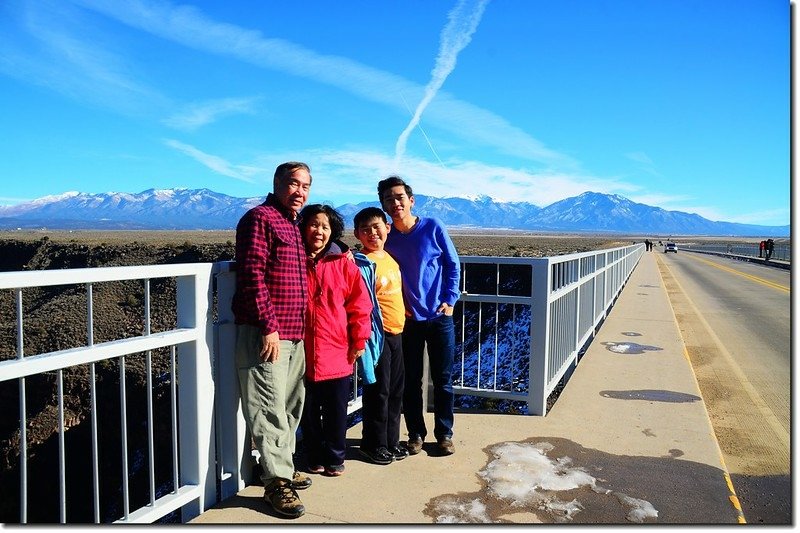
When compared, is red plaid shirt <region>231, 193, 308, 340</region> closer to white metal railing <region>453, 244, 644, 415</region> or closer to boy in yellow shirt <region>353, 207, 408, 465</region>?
boy in yellow shirt <region>353, 207, 408, 465</region>

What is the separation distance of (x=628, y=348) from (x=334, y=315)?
6071 mm

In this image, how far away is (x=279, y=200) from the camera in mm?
3326

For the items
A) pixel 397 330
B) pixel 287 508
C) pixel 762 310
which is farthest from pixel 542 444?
pixel 762 310

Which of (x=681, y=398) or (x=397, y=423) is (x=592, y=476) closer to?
(x=397, y=423)

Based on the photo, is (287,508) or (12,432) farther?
(12,432)

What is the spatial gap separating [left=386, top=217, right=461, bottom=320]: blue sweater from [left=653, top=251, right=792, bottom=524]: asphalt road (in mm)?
2176

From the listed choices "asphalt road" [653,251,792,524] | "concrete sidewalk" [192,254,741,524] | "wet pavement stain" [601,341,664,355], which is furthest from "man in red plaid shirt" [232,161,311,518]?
"wet pavement stain" [601,341,664,355]

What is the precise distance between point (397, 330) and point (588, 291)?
5099 millimetres

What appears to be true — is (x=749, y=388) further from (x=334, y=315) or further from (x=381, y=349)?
(x=334, y=315)

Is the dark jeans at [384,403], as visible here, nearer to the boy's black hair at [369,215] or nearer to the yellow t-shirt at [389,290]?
the yellow t-shirt at [389,290]

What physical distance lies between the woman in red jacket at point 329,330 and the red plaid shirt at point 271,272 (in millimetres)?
185

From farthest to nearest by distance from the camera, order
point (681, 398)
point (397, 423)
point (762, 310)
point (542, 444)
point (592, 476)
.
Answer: point (762, 310) < point (681, 398) < point (542, 444) < point (397, 423) < point (592, 476)

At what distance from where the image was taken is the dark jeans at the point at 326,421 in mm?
3738

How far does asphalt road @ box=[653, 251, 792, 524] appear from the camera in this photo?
3.90 m
